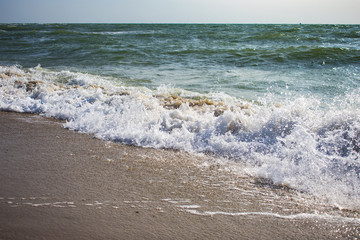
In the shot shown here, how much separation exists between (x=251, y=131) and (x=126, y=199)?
7.05ft

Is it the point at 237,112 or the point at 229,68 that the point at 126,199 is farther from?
the point at 229,68

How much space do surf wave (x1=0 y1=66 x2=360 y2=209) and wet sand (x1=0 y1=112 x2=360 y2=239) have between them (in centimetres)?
36

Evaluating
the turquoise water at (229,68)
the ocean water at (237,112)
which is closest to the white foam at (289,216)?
the ocean water at (237,112)

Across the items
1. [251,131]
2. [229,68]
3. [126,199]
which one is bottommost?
[126,199]

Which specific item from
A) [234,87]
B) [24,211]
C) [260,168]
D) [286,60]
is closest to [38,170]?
[24,211]

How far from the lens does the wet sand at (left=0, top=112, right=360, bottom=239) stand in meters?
2.10

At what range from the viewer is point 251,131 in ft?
13.2

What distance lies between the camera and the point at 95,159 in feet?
10.9

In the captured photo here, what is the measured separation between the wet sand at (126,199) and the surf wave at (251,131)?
36cm

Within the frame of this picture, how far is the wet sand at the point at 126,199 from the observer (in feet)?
6.88

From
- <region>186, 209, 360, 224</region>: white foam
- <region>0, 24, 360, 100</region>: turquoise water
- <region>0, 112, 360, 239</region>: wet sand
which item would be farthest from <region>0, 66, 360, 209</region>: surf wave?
<region>0, 24, 360, 100</region>: turquoise water

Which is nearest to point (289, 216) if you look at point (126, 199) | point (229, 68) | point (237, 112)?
point (126, 199)

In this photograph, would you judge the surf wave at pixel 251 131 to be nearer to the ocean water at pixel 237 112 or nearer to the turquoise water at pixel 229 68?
the ocean water at pixel 237 112

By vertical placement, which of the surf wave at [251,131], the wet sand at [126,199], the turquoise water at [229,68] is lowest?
the wet sand at [126,199]
